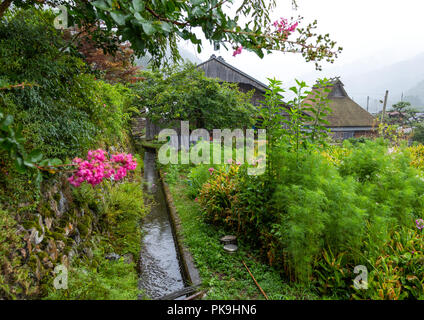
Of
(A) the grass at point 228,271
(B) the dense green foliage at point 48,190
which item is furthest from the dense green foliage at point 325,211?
(B) the dense green foliage at point 48,190

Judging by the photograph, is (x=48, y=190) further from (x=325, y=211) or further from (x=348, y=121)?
(x=348, y=121)

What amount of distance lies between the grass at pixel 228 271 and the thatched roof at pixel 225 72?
11.6 m

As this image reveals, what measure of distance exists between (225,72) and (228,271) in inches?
516

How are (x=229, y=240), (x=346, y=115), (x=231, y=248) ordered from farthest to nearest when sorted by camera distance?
(x=346, y=115) → (x=229, y=240) → (x=231, y=248)

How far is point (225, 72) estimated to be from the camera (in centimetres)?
1426

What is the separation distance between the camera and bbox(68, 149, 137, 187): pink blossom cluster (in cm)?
170

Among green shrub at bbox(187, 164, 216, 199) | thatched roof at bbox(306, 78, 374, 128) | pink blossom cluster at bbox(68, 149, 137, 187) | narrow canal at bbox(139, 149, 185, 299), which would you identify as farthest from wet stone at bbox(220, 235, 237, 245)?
thatched roof at bbox(306, 78, 374, 128)

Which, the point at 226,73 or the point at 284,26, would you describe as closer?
the point at 284,26

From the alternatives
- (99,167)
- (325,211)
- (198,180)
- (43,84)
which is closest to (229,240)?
(325,211)

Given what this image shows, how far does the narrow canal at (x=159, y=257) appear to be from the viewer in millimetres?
3059

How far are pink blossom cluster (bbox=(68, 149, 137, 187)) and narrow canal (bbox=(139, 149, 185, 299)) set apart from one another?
1.84 m

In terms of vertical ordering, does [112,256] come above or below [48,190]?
below

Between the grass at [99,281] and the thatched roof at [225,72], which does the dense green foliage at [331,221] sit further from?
the thatched roof at [225,72]
